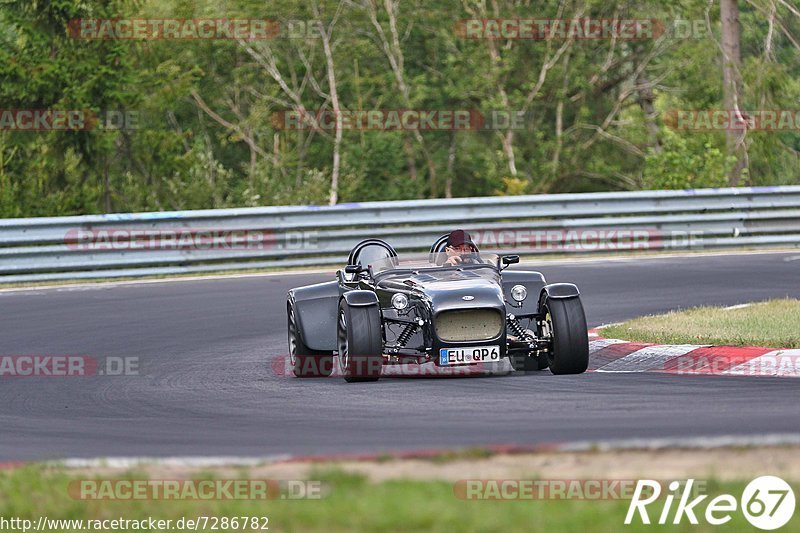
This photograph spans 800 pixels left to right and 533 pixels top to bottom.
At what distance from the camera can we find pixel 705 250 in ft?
74.0

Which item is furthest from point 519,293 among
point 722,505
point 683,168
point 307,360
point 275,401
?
point 683,168

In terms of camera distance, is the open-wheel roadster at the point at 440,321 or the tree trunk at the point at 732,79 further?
the tree trunk at the point at 732,79

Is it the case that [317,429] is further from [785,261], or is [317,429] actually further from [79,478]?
[785,261]

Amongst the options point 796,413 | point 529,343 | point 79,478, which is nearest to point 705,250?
point 529,343

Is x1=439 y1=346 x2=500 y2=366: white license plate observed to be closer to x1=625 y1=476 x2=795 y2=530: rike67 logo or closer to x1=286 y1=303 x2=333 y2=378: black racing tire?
x1=286 y1=303 x2=333 y2=378: black racing tire

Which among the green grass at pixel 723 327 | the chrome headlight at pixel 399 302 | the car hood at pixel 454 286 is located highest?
the car hood at pixel 454 286

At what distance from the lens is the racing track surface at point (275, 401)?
7879 mm

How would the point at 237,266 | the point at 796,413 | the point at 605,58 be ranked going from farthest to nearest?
the point at 605,58, the point at 237,266, the point at 796,413

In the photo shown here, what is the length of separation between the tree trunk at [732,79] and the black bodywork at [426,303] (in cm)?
1694

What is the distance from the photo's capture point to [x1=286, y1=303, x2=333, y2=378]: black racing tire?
39.3ft

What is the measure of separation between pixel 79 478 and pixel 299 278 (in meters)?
13.1

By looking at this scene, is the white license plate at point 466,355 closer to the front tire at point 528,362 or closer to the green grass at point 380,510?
the front tire at point 528,362

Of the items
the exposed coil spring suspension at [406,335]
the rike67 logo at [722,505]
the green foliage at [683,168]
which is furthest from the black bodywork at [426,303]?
the green foliage at [683,168]

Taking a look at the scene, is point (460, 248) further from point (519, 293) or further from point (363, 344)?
point (363, 344)
